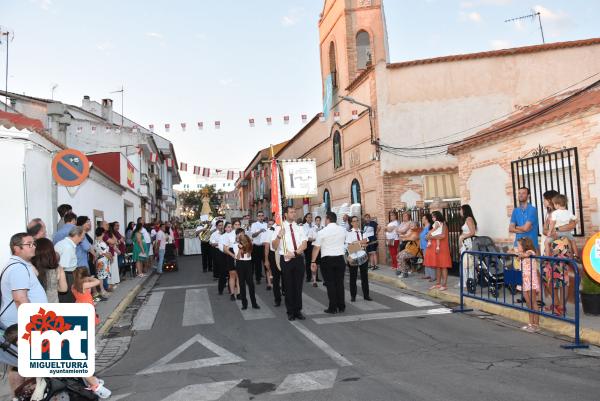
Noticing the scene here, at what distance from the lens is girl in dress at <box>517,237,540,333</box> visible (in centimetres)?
706

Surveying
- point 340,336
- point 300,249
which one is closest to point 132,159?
point 300,249

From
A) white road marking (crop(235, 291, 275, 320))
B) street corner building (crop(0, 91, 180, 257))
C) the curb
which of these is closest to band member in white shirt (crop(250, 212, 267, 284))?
the curb

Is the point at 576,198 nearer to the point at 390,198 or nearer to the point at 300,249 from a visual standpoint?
the point at 300,249

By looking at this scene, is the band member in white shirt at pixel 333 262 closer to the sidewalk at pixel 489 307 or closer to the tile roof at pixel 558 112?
the sidewalk at pixel 489 307

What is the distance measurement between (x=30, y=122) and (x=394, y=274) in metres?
9.77

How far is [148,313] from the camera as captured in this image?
991 centimetres

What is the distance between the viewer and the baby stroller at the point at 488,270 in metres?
8.31

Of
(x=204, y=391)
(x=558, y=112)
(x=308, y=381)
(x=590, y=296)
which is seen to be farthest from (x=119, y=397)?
(x=558, y=112)

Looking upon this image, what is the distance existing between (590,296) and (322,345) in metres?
4.14

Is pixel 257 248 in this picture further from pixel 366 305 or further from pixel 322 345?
pixel 322 345

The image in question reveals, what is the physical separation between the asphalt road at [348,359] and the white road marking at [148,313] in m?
0.06

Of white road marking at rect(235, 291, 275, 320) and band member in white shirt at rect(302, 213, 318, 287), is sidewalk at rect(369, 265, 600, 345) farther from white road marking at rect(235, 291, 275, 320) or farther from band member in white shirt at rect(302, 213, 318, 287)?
white road marking at rect(235, 291, 275, 320)

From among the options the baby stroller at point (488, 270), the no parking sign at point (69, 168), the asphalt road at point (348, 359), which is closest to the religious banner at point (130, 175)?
the no parking sign at point (69, 168)

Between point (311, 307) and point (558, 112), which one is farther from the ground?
point (558, 112)
